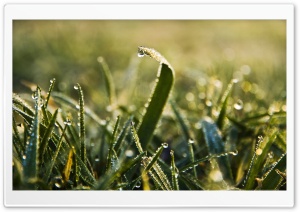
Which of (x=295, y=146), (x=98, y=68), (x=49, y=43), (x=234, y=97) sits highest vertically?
(x=49, y=43)

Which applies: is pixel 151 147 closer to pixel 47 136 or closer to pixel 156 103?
pixel 156 103

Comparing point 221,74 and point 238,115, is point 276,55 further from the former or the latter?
point 238,115

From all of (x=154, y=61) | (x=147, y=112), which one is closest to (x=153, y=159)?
(x=147, y=112)

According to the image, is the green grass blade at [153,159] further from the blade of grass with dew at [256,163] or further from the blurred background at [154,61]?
the blurred background at [154,61]

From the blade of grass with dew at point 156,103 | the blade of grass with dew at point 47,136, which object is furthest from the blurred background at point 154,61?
the blade of grass with dew at point 47,136
